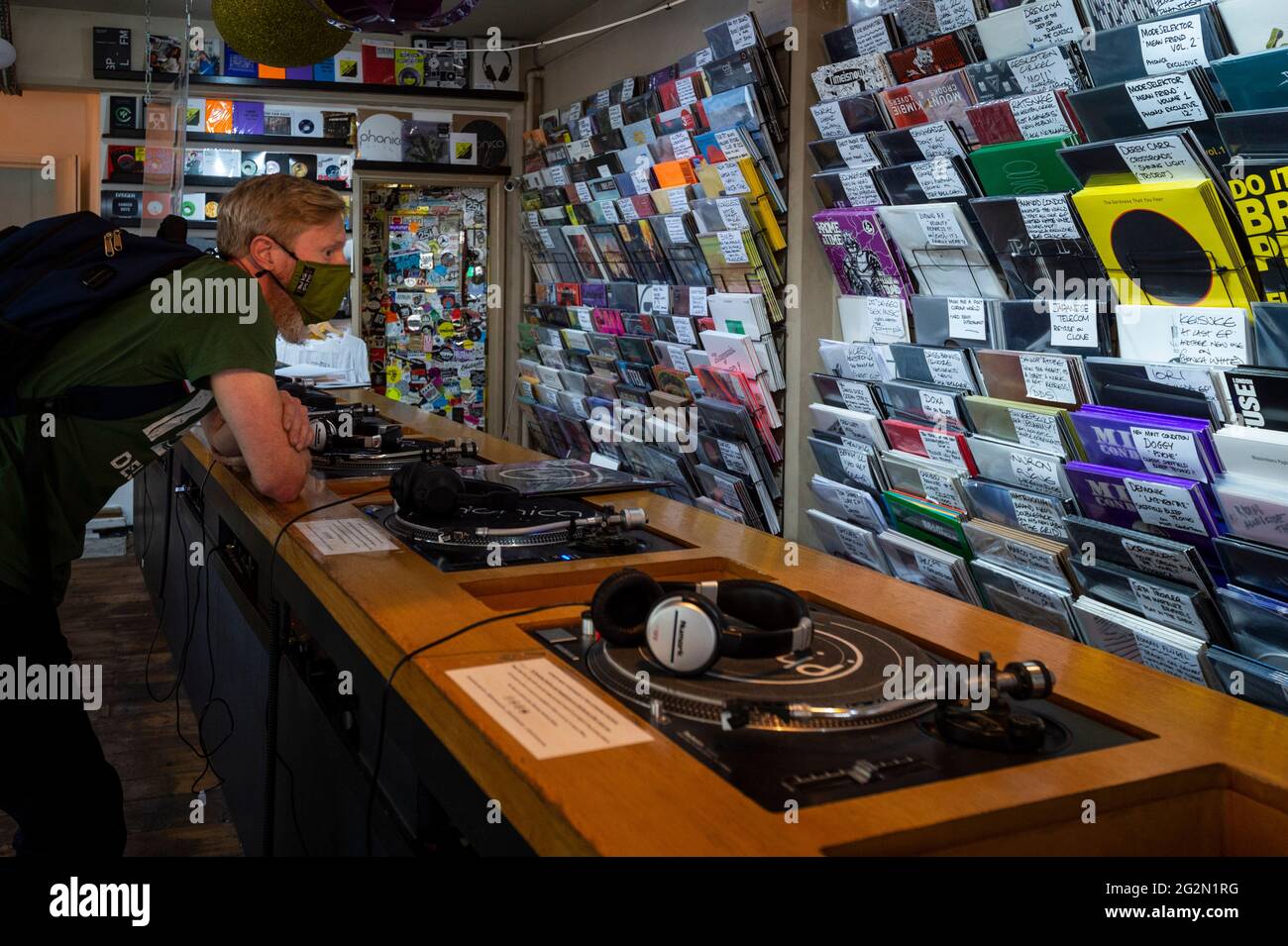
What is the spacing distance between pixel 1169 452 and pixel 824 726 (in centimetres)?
191

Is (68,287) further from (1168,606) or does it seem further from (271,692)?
(1168,606)

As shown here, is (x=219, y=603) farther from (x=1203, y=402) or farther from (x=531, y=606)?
(x=1203, y=402)

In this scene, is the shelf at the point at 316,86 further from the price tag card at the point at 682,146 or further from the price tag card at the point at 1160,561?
the price tag card at the point at 1160,561

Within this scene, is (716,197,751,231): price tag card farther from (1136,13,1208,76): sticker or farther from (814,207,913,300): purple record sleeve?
(1136,13,1208,76): sticker

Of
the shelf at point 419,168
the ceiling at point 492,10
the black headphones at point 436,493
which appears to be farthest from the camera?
the shelf at point 419,168

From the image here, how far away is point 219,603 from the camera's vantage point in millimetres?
2941

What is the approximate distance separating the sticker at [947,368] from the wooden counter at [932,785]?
1946 millimetres

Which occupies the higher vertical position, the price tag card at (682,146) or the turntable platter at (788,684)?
the price tag card at (682,146)

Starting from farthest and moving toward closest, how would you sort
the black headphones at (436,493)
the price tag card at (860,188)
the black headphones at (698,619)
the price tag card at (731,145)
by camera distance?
1. the price tag card at (731,145)
2. the price tag card at (860,188)
3. the black headphones at (436,493)
4. the black headphones at (698,619)

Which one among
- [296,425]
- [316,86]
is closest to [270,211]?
[296,425]

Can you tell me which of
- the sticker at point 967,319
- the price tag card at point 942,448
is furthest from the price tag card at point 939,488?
the sticker at point 967,319

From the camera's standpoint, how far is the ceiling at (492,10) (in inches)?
272
